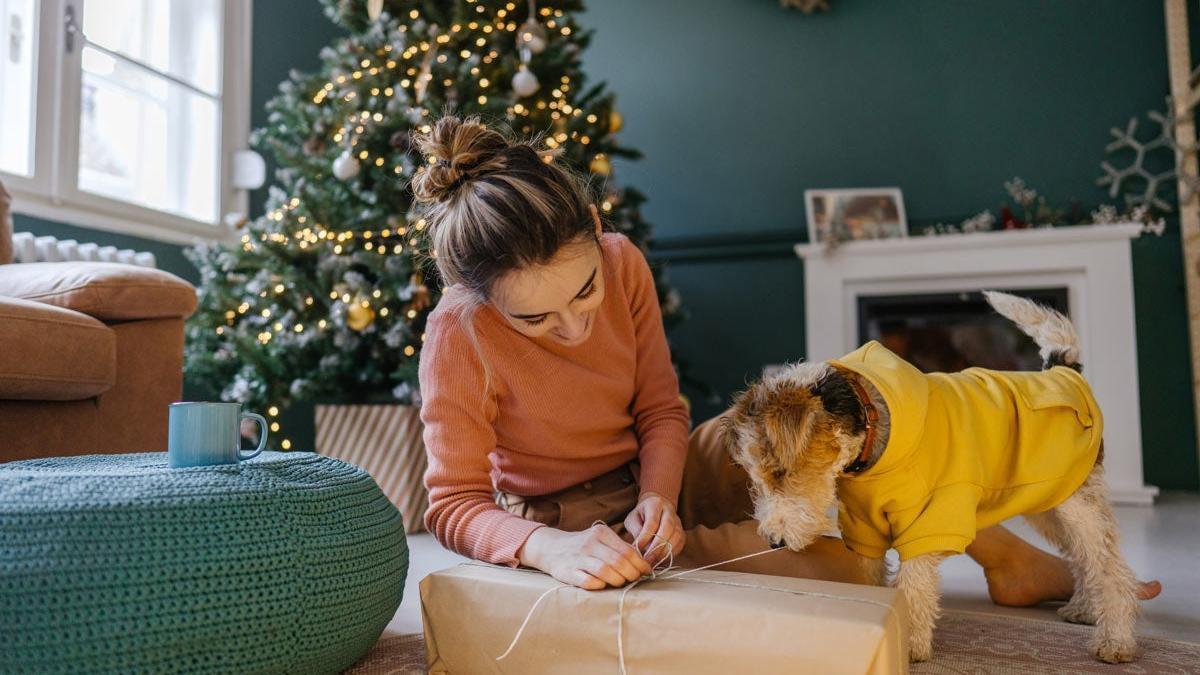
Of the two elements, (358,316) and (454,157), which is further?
(358,316)

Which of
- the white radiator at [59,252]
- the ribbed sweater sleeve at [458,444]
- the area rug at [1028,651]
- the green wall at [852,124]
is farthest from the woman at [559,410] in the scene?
the green wall at [852,124]

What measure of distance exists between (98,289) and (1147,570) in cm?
261

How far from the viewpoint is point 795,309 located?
4.11m

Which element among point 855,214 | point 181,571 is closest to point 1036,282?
point 855,214

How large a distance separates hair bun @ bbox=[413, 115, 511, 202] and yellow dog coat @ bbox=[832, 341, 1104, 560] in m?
0.65

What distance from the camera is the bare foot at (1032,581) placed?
62.0 inches

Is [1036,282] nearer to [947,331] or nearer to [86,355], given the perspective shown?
[947,331]

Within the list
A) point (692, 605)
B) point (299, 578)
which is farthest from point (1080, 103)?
point (299, 578)

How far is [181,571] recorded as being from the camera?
3.05 ft

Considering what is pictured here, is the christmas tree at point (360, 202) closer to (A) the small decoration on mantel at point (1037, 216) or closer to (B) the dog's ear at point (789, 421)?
(B) the dog's ear at point (789, 421)

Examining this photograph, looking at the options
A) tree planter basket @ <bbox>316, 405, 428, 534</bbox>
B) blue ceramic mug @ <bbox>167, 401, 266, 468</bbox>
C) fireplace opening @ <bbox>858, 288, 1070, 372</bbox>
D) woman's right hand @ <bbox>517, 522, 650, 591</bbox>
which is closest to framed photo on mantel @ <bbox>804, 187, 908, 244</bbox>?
fireplace opening @ <bbox>858, 288, 1070, 372</bbox>

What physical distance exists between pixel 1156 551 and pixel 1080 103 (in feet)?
7.60

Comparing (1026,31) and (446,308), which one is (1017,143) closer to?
(1026,31)

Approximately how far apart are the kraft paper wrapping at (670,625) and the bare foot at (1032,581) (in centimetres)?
78
